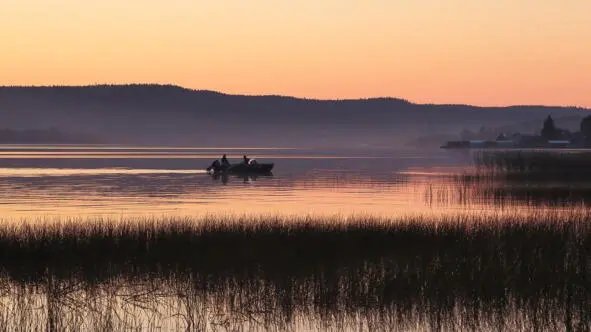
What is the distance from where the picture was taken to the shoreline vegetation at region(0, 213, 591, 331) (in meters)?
17.0

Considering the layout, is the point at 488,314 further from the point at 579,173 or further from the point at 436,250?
the point at 579,173

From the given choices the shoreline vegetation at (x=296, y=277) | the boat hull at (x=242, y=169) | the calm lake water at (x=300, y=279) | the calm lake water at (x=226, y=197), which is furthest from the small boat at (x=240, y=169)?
the shoreline vegetation at (x=296, y=277)

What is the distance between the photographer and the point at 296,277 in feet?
67.1

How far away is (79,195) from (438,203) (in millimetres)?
21327

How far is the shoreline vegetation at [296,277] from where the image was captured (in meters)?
17.0

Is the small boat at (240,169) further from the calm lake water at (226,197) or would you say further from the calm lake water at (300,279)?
the calm lake water at (300,279)

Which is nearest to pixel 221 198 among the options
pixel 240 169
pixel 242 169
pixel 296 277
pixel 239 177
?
pixel 239 177

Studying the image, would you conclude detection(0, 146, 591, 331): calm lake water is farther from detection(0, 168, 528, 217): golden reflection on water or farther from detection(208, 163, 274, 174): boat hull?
detection(208, 163, 274, 174): boat hull

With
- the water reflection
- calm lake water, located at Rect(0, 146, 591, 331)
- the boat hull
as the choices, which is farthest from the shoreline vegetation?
the boat hull

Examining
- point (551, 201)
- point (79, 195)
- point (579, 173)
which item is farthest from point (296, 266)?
point (579, 173)

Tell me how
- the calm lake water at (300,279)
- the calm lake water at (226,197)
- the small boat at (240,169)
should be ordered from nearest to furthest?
the calm lake water at (300,279), the calm lake water at (226,197), the small boat at (240,169)

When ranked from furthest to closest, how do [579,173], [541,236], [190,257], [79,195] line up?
[579,173] → [79,195] → [541,236] → [190,257]

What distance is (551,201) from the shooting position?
49.3 meters

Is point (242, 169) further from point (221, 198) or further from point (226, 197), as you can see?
point (221, 198)
